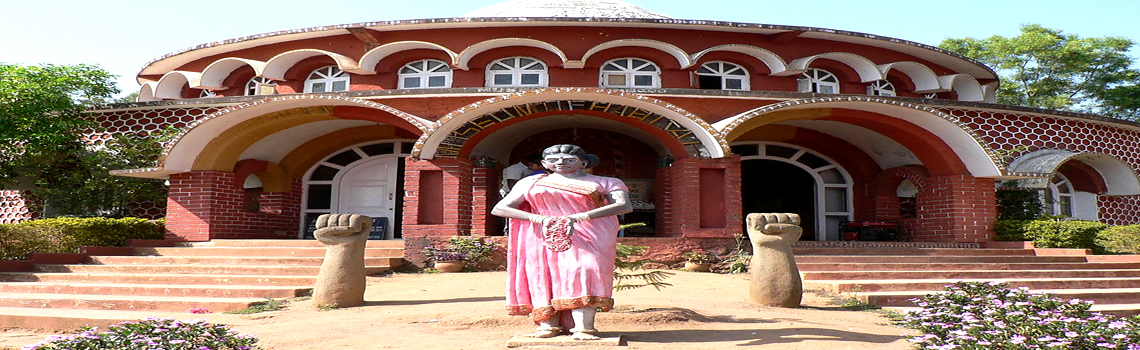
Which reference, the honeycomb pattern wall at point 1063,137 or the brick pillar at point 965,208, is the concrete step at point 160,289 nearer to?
the brick pillar at point 965,208

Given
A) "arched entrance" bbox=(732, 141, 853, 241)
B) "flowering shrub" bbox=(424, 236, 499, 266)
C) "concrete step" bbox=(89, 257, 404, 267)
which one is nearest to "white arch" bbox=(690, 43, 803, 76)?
"arched entrance" bbox=(732, 141, 853, 241)

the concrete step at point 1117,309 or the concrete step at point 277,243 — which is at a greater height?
the concrete step at point 277,243

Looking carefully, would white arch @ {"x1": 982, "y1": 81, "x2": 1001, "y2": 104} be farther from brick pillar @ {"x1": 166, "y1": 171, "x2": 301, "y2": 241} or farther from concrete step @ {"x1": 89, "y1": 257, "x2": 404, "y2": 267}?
brick pillar @ {"x1": 166, "y1": 171, "x2": 301, "y2": 241}

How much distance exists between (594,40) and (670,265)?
501 cm

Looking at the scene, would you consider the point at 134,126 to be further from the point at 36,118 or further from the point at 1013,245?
the point at 1013,245

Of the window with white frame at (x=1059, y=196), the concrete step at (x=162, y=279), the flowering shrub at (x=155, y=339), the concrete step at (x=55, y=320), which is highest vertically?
the window with white frame at (x=1059, y=196)

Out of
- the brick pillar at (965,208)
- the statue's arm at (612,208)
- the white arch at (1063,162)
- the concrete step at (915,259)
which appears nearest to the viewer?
the statue's arm at (612,208)

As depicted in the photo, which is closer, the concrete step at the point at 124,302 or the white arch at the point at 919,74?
the concrete step at the point at 124,302

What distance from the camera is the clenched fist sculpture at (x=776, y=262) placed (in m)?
7.02

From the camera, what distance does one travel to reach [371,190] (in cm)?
1417

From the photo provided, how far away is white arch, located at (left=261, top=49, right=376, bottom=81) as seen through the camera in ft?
45.1

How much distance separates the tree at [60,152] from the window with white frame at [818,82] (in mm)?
11358

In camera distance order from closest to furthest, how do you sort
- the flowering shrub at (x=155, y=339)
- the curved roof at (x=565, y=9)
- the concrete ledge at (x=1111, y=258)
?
the flowering shrub at (x=155, y=339) → the concrete ledge at (x=1111, y=258) → the curved roof at (x=565, y=9)

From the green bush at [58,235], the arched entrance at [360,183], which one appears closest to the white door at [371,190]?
the arched entrance at [360,183]
